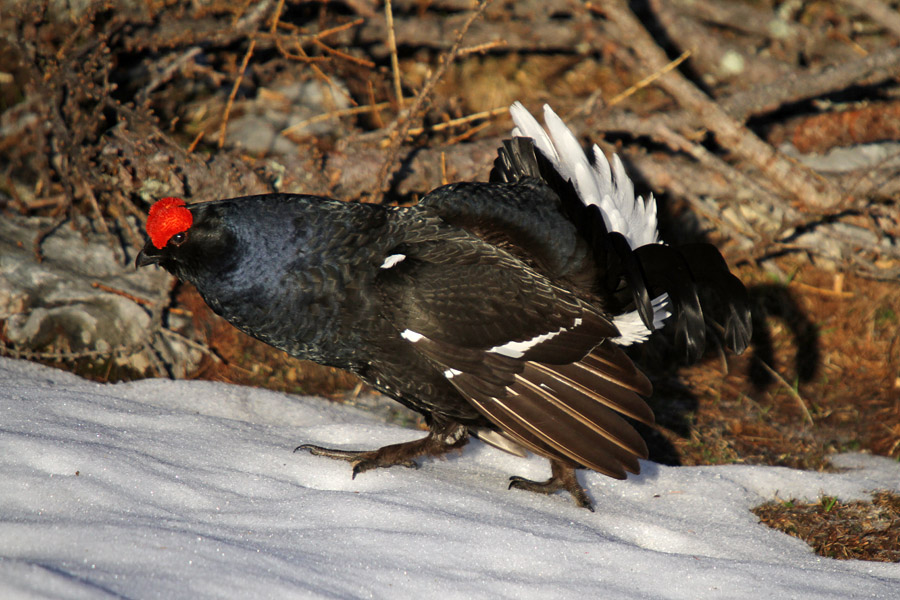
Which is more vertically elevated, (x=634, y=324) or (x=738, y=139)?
(x=738, y=139)

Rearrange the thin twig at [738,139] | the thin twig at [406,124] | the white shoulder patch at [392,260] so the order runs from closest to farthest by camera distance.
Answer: the white shoulder patch at [392,260]
the thin twig at [406,124]
the thin twig at [738,139]

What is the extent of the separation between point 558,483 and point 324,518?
3.69 feet

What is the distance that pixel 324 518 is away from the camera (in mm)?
3107

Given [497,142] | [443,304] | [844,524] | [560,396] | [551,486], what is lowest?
[551,486]

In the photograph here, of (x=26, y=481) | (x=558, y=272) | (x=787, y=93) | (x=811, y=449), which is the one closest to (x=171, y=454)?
(x=26, y=481)

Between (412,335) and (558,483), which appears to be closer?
(412,335)

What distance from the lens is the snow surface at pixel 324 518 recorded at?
2594mm

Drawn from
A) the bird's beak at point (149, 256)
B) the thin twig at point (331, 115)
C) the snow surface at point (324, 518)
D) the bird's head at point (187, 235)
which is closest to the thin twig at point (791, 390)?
the snow surface at point (324, 518)

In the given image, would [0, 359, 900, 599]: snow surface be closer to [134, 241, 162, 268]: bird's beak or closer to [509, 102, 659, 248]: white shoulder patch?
[134, 241, 162, 268]: bird's beak

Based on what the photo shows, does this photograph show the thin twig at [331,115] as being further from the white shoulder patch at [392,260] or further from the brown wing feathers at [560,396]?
the brown wing feathers at [560,396]

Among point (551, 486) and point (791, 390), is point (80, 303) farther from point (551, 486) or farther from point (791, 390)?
point (791, 390)

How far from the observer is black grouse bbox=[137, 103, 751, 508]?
322cm

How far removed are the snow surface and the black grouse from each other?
282 mm

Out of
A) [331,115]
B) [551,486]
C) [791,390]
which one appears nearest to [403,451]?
[551,486]
